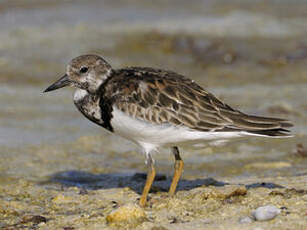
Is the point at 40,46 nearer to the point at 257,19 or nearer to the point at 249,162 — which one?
the point at 257,19

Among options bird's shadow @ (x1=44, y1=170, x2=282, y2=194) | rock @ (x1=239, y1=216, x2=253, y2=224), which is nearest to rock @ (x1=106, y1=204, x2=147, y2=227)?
rock @ (x1=239, y1=216, x2=253, y2=224)

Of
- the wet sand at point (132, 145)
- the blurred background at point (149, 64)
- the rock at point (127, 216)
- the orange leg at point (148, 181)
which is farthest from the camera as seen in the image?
the blurred background at point (149, 64)

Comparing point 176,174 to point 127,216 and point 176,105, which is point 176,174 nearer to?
point 176,105

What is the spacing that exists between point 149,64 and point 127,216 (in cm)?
635

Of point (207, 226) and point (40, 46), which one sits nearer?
point (207, 226)

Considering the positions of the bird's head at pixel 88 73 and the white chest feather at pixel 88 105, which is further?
the bird's head at pixel 88 73

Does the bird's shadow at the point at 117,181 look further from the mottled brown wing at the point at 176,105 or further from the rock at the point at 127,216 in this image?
the rock at the point at 127,216

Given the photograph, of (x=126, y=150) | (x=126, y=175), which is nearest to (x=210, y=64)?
(x=126, y=150)

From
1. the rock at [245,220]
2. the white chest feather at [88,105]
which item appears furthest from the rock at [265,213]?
the white chest feather at [88,105]

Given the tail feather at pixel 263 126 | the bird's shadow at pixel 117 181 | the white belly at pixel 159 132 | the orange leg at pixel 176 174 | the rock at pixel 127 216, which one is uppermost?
the tail feather at pixel 263 126

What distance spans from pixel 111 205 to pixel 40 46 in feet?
20.6

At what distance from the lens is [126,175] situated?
5863 millimetres

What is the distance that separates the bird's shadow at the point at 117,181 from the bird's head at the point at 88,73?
0.95 metres

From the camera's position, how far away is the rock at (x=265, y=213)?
148 inches
